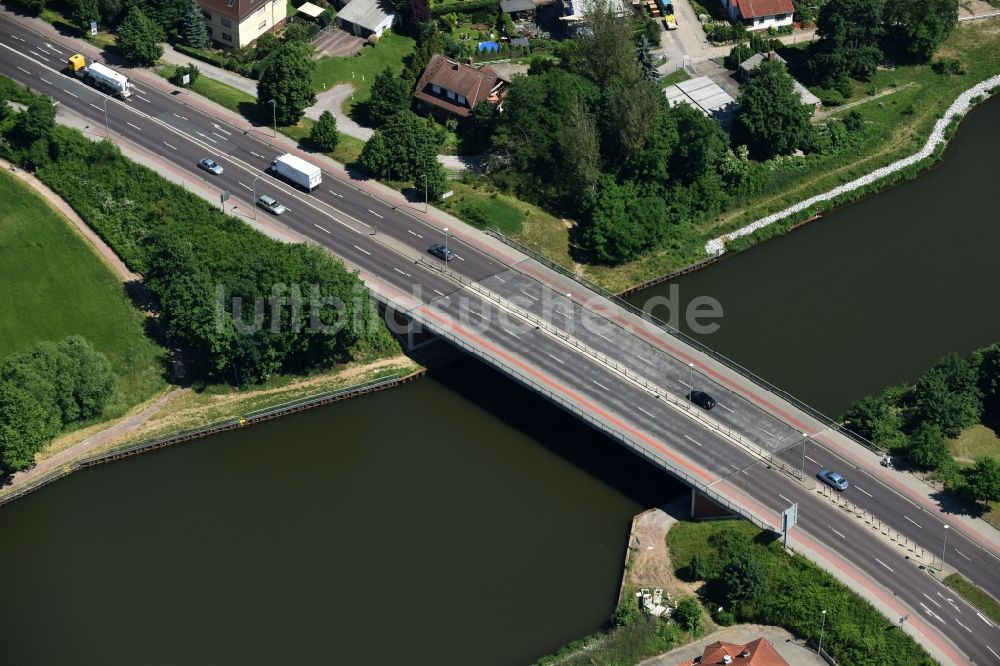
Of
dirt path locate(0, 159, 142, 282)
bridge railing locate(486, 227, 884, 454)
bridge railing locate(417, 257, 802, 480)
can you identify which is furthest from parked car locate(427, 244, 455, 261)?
dirt path locate(0, 159, 142, 282)

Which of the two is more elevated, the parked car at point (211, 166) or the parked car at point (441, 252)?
the parked car at point (211, 166)

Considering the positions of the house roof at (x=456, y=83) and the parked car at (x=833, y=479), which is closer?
the parked car at (x=833, y=479)

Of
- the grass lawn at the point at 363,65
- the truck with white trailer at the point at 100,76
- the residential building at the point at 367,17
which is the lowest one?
the grass lawn at the point at 363,65

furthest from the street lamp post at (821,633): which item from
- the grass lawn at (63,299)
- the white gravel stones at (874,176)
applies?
the grass lawn at (63,299)

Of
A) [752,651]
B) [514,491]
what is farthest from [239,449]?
[752,651]

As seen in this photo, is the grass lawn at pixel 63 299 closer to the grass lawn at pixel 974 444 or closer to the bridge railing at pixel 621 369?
the bridge railing at pixel 621 369

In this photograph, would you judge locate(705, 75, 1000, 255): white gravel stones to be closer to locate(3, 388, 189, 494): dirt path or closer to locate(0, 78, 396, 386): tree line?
locate(0, 78, 396, 386): tree line
